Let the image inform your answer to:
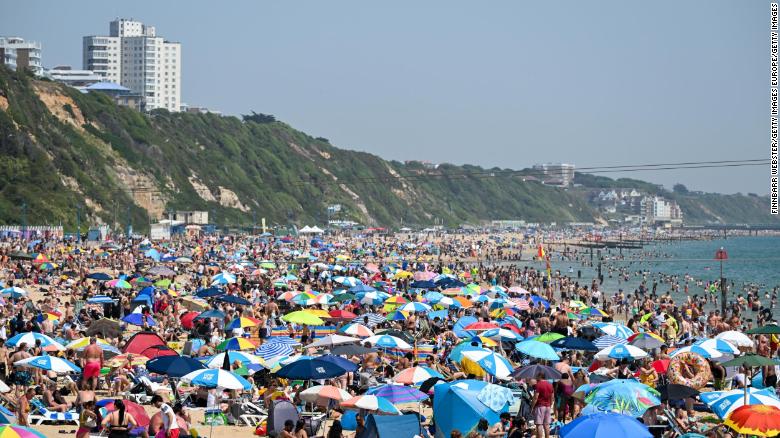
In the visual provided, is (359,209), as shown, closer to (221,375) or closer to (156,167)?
(156,167)

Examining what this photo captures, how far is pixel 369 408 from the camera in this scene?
41.2 ft

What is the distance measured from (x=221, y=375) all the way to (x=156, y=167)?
80579 millimetres

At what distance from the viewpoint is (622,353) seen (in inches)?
674

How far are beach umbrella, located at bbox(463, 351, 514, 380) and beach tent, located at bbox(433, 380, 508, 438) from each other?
2464mm

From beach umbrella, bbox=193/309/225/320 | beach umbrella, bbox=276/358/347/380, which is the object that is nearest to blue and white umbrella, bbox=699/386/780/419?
beach umbrella, bbox=276/358/347/380

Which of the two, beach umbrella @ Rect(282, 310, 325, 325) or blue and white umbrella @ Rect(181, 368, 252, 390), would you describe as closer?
blue and white umbrella @ Rect(181, 368, 252, 390)

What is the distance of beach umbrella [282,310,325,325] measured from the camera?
20734 mm

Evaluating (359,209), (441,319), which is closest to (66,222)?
(441,319)

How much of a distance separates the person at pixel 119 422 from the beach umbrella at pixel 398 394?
10.0 ft

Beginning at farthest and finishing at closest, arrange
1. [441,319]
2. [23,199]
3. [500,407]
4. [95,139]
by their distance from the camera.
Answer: [95,139] < [23,199] < [441,319] < [500,407]

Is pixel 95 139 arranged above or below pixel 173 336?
above

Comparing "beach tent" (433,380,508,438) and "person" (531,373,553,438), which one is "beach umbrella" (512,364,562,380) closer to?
"person" (531,373,553,438)

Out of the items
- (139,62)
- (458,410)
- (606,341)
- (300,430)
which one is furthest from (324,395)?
(139,62)

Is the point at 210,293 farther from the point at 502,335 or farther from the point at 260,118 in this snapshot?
the point at 260,118
